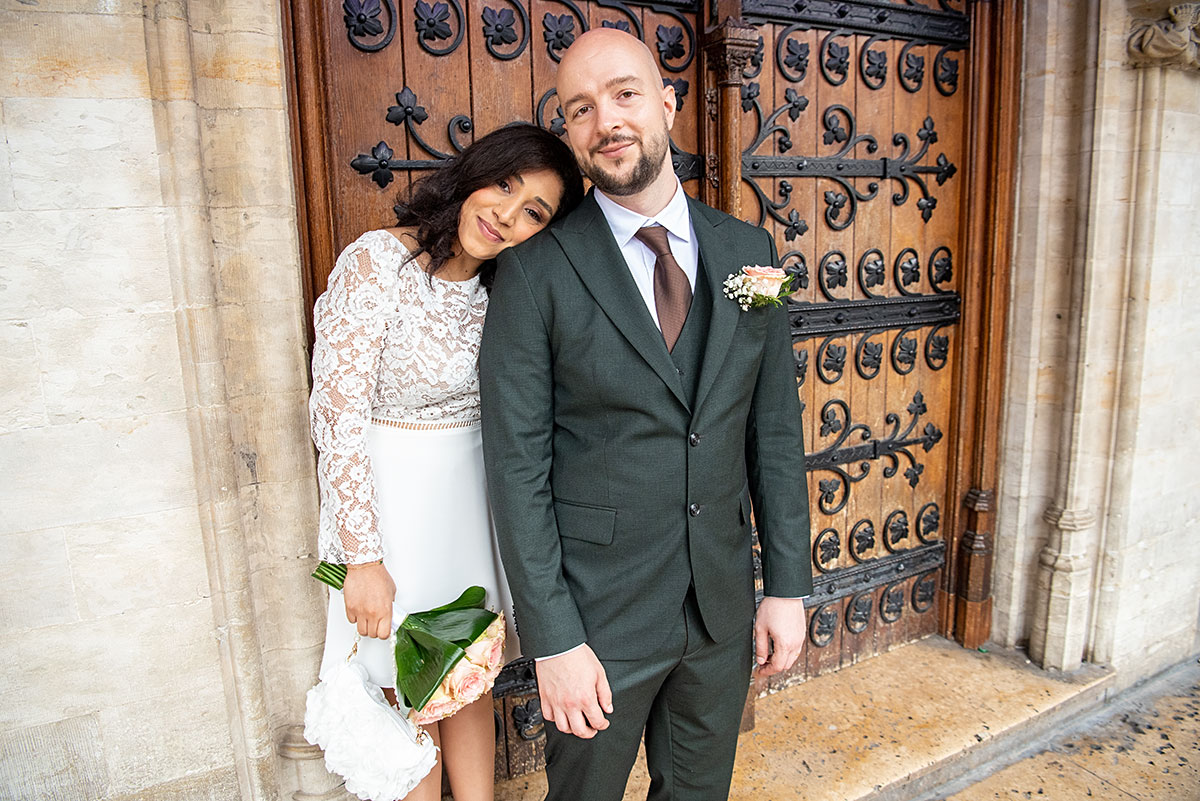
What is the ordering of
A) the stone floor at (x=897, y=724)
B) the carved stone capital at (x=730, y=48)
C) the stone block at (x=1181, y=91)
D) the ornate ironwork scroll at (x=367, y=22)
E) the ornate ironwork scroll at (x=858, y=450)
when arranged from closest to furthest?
the ornate ironwork scroll at (x=367, y=22) → the carved stone capital at (x=730, y=48) → the stone floor at (x=897, y=724) → the stone block at (x=1181, y=91) → the ornate ironwork scroll at (x=858, y=450)

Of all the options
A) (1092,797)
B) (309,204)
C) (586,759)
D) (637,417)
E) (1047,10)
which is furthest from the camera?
(1047,10)

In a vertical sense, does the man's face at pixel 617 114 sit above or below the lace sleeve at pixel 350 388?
above

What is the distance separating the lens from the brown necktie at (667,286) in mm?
1555

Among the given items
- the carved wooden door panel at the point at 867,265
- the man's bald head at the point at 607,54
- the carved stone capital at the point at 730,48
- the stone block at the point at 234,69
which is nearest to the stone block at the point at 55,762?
the stone block at the point at 234,69

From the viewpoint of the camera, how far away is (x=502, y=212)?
A: 1.57 metres

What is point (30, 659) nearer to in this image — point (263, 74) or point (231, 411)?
point (231, 411)

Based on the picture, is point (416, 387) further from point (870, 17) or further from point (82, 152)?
point (870, 17)

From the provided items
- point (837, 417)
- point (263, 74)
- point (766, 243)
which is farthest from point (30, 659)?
point (837, 417)

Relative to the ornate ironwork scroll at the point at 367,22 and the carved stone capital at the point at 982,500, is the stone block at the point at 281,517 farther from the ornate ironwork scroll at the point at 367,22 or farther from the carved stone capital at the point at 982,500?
the carved stone capital at the point at 982,500

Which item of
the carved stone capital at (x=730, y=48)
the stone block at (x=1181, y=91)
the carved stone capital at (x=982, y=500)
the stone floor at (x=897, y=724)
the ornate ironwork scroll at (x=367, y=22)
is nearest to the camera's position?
the ornate ironwork scroll at (x=367, y=22)

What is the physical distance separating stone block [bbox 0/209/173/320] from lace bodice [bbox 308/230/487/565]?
1.12 ft

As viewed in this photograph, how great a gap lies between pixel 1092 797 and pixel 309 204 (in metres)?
2.79

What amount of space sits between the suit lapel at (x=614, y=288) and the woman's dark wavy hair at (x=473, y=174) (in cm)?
16

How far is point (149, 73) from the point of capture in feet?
5.05
